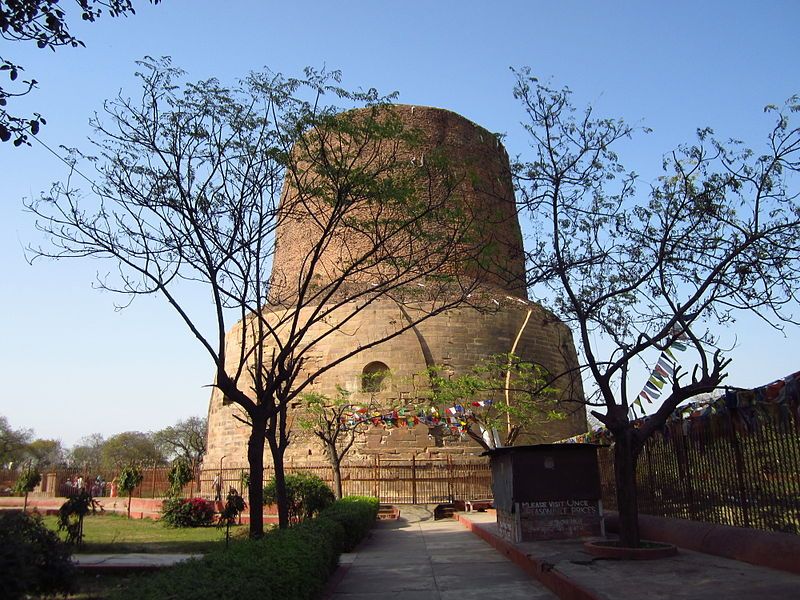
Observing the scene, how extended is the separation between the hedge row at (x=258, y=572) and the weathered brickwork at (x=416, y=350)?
11.6 meters

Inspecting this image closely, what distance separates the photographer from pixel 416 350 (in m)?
20.4

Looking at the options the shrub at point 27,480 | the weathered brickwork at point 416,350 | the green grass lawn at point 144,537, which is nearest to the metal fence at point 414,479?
the weathered brickwork at point 416,350

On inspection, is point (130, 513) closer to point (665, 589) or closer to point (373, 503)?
point (373, 503)

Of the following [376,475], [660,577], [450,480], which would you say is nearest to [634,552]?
[660,577]

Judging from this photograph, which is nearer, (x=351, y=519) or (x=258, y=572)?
(x=258, y=572)

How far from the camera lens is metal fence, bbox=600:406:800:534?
6.50 meters

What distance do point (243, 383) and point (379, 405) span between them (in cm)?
461

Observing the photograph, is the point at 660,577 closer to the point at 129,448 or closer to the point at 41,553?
the point at 41,553

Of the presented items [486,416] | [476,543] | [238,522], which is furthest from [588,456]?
[238,522]

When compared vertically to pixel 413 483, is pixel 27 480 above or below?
above

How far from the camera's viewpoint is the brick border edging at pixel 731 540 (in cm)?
603

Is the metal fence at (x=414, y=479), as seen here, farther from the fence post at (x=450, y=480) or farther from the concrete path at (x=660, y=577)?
the concrete path at (x=660, y=577)

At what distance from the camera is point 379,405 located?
65.1 ft

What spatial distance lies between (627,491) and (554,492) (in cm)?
190
